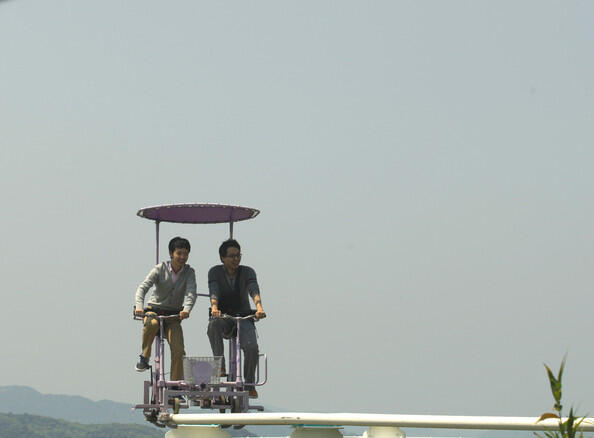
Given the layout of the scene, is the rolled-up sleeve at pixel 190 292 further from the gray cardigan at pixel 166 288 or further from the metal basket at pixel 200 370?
the metal basket at pixel 200 370

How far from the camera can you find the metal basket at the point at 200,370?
53.9 ft

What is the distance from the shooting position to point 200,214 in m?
18.5

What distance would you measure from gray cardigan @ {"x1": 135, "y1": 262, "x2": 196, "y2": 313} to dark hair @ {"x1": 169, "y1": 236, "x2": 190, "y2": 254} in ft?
0.95

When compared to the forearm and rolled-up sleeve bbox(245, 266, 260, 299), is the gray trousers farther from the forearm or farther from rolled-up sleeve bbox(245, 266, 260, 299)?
rolled-up sleeve bbox(245, 266, 260, 299)

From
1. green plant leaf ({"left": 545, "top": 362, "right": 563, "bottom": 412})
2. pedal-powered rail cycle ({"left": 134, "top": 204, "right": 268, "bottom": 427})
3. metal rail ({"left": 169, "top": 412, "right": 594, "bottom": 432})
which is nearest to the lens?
green plant leaf ({"left": 545, "top": 362, "right": 563, "bottom": 412})

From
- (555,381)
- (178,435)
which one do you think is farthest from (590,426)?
(178,435)

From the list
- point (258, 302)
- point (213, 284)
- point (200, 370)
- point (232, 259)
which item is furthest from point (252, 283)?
point (200, 370)

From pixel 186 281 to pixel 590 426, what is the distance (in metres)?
8.19

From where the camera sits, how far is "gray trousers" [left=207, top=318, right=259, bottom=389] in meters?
16.9

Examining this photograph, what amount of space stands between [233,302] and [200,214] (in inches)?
74.4

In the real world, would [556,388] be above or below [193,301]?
below

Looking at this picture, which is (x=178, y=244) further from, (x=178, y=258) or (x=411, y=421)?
(x=411, y=421)

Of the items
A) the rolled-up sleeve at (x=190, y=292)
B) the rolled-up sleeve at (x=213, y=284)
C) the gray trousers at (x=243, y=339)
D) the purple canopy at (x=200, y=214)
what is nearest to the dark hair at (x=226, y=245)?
the rolled-up sleeve at (x=213, y=284)

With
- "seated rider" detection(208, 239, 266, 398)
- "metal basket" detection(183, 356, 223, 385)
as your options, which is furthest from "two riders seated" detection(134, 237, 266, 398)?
"metal basket" detection(183, 356, 223, 385)
